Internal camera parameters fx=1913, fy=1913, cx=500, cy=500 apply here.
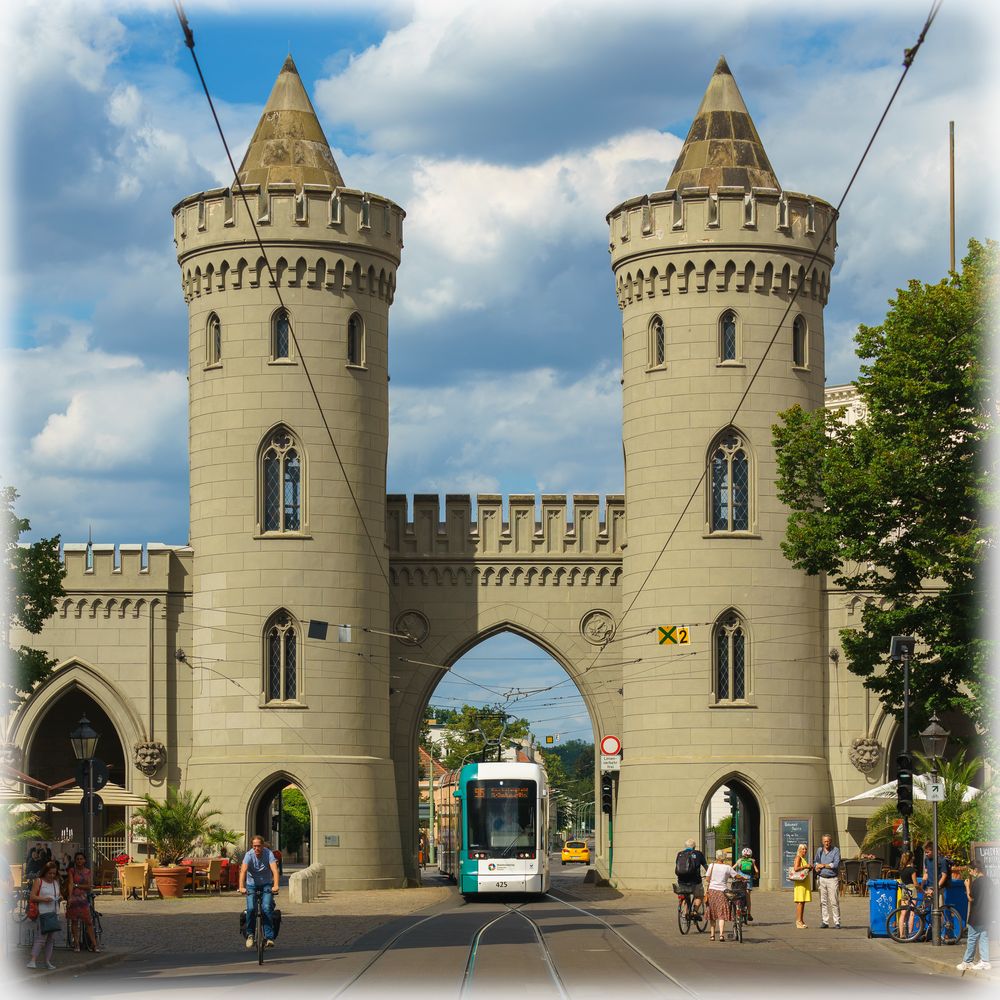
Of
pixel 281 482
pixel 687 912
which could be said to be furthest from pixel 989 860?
pixel 281 482

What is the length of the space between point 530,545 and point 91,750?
22.0 m

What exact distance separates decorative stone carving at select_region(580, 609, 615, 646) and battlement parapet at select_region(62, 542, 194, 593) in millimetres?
10631

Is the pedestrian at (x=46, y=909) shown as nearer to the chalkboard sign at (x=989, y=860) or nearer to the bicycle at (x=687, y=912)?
the bicycle at (x=687, y=912)

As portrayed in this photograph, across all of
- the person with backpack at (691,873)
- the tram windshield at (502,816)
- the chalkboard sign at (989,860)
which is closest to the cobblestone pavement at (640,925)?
the person with backpack at (691,873)

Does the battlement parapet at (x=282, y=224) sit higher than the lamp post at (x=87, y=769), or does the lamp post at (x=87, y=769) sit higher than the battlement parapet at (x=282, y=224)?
the battlement parapet at (x=282, y=224)

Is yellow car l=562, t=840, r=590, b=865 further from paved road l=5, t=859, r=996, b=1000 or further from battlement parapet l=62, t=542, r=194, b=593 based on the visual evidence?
paved road l=5, t=859, r=996, b=1000

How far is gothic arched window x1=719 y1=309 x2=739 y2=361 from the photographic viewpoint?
159 feet

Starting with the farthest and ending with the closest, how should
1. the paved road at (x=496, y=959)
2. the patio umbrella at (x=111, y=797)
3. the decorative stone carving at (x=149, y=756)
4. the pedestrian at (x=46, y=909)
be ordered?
the decorative stone carving at (x=149, y=756) < the patio umbrella at (x=111, y=797) < the pedestrian at (x=46, y=909) < the paved road at (x=496, y=959)

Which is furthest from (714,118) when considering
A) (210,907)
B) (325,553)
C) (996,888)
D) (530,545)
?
(996,888)

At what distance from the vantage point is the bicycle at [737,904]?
28.3m

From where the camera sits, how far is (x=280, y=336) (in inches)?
1927

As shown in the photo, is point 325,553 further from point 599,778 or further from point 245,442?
point 599,778

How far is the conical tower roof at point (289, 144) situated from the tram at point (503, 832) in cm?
1662

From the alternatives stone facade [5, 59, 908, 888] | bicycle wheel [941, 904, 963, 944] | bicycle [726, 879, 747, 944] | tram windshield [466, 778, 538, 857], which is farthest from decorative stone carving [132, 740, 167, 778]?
bicycle wheel [941, 904, 963, 944]
